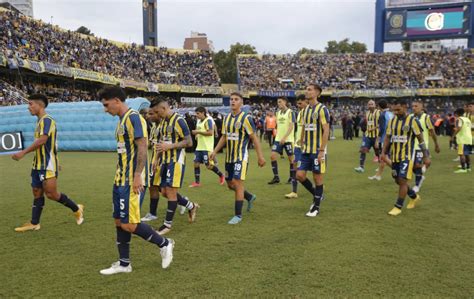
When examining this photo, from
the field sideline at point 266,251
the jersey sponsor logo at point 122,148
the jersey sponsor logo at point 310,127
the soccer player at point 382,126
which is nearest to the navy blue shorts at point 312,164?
the jersey sponsor logo at point 310,127

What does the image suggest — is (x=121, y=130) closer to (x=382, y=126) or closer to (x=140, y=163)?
(x=140, y=163)

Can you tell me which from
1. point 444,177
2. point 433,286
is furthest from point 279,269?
point 444,177

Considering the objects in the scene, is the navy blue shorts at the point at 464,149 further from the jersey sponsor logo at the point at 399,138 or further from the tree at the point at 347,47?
the tree at the point at 347,47

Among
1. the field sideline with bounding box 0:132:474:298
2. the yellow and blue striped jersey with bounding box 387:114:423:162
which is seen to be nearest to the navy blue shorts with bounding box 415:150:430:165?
the field sideline with bounding box 0:132:474:298

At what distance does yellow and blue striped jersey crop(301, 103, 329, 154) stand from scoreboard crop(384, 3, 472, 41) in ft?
146

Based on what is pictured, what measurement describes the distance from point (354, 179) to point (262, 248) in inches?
240

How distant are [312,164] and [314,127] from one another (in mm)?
625

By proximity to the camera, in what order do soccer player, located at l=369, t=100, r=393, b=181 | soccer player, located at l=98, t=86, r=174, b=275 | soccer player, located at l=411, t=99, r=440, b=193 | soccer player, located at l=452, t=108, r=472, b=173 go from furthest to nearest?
soccer player, located at l=452, t=108, r=472, b=173 < soccer player, located at l=369, t=100, r=393, b=181 < soccer player, located at l=411, t=99, r=440, b=193 < soccer player, located at l=98, t=86, r=174, b=275

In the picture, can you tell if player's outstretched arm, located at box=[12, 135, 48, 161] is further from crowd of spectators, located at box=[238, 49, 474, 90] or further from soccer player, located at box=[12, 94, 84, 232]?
crowd of spectators, located at box=[238, 49, 474, 90]

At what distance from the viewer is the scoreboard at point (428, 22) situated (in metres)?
44.2

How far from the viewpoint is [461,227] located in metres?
5.85

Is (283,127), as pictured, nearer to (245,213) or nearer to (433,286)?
(245,213)

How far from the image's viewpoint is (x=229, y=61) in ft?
233

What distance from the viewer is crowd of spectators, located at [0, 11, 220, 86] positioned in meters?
29.0
